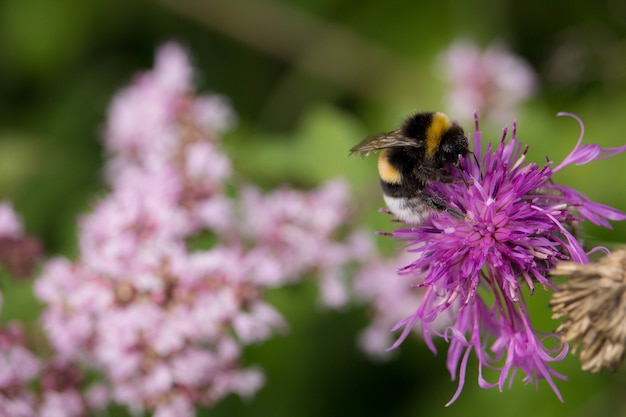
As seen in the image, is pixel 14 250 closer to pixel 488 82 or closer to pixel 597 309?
pixel 597 309

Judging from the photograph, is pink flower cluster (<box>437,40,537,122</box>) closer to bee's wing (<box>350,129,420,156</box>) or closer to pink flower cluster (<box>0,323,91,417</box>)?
bee's wing (<box>350,129,420,156</box>)

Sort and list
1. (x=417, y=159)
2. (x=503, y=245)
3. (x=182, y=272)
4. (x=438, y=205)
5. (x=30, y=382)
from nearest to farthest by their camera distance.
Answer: (x=503, y=245), (x=438, y=205), (x=417, y=159), (x=182, y=272), (x=30, y=382)

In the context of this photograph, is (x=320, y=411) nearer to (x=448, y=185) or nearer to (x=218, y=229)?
(x=218, y=229)

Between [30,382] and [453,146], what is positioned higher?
[30,382]

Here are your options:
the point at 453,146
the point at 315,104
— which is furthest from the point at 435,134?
the point at 315,104

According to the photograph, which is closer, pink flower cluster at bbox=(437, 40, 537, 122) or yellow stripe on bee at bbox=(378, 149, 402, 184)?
yellow stripe on bee at bbox=(378, 149, 402, 184)

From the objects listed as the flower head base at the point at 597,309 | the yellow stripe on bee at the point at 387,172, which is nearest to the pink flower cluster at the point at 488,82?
the yellow stripe on bee at the point at 387,172

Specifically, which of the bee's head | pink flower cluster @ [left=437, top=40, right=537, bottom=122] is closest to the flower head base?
the bee's head

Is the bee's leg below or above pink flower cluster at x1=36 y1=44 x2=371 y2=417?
below
